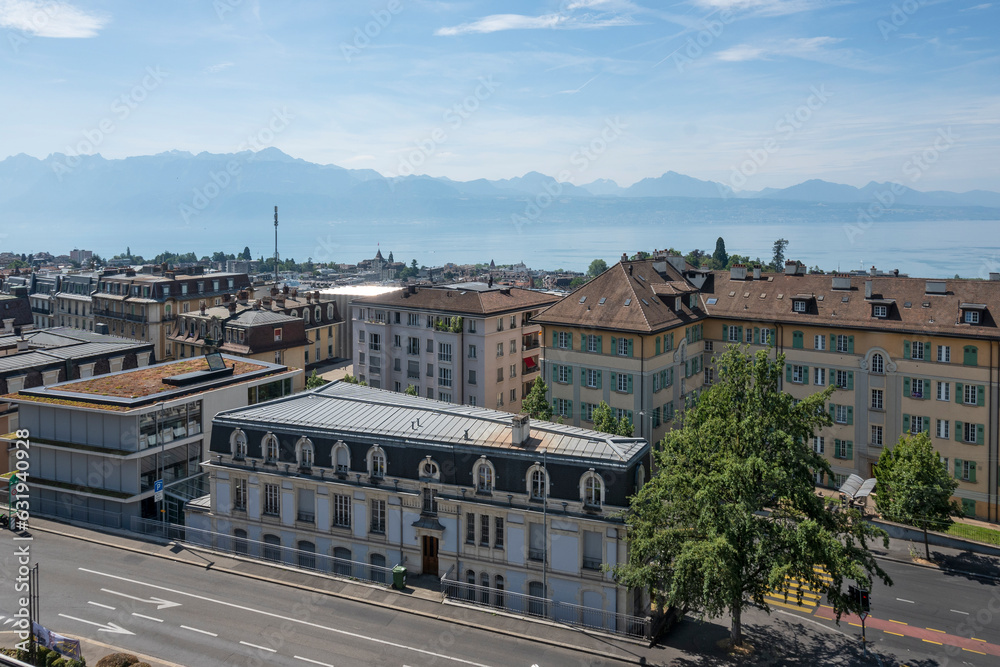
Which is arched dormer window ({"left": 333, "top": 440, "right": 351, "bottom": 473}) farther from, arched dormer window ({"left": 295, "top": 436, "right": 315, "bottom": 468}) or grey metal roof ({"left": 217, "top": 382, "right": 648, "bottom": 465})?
arched dormer window ({"left": 295, "top": 436, "right": 315, "bottom": 468})

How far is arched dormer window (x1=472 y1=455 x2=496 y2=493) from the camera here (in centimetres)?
3909

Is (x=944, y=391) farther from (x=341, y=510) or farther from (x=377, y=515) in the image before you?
(x=341, y=510)

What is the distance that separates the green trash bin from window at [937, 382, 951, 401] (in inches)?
1814

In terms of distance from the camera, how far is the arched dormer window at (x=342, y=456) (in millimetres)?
42344

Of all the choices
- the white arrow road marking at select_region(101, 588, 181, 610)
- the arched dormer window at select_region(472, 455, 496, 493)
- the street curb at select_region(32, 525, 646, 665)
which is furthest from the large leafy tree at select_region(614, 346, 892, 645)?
the white arrow road marking at select_region(101, 588, 181, 610)

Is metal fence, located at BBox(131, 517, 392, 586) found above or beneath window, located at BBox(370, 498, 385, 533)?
beneath

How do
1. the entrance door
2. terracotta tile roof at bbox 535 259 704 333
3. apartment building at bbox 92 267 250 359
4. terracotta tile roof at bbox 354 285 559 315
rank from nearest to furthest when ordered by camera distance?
1. the entrance door
2. terracotta tile roof at bbox 535 259 704 333
3. terracotta tile roof at bbox 354 285 559 315
4. apartment building at bbox 92 267 250 359

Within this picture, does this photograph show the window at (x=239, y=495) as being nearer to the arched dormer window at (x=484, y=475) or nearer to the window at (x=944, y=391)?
the arched dormer window at (x=484, y=475)

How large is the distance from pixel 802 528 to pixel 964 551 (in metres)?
28.0

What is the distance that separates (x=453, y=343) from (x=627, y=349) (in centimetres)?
2337

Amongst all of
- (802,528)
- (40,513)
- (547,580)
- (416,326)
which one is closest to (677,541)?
(802,528)

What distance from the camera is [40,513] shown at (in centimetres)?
5078

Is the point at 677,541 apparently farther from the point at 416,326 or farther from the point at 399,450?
the point at 416,326

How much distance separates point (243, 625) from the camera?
3444 centimetres
